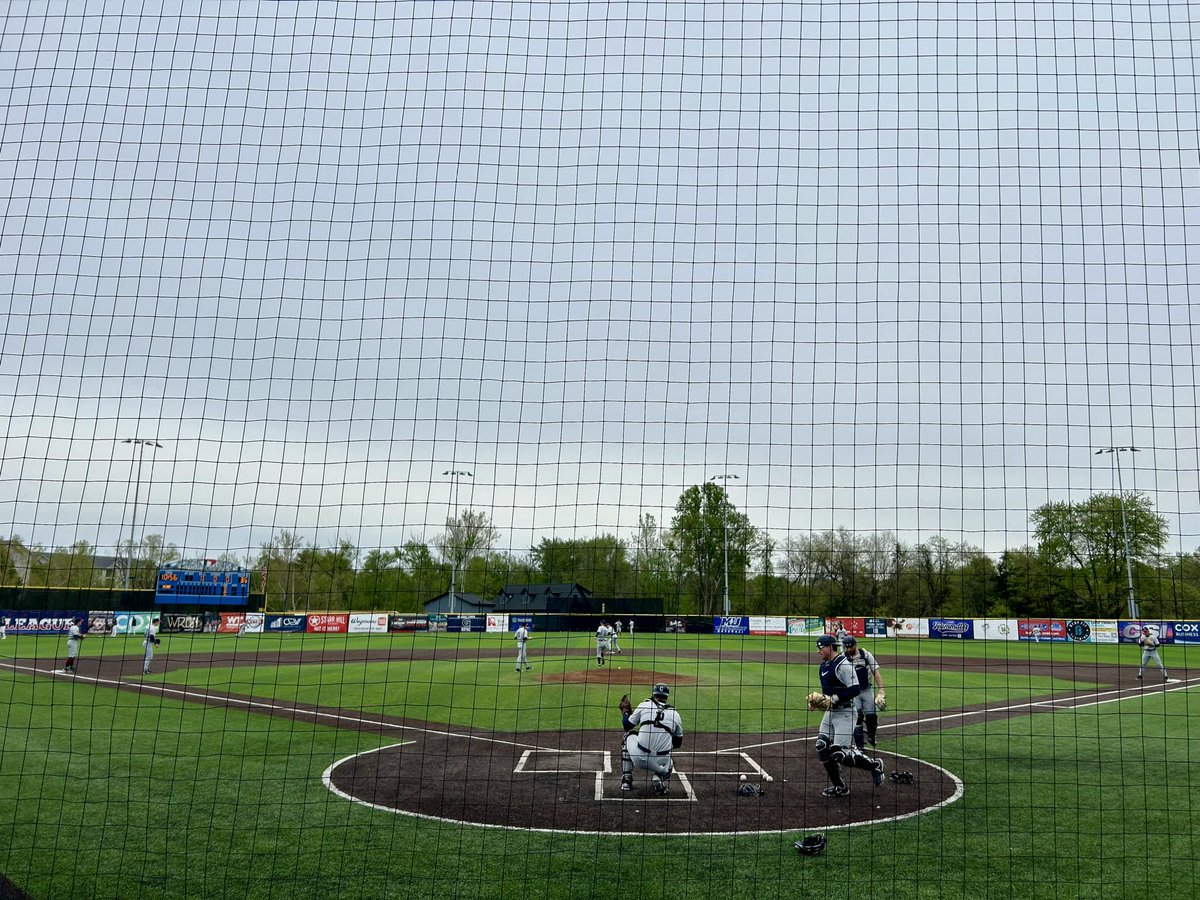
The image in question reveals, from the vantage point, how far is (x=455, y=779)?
32.0ft

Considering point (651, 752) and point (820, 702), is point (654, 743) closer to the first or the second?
point (651, 752)

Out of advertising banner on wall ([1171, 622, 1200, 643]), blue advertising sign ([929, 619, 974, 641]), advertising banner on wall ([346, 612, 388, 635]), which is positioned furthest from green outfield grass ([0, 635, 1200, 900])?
advertising banner on wall ([346, 612, 388, 635])

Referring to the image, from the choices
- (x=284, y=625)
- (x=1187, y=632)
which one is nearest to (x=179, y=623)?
(x=284, y=625)

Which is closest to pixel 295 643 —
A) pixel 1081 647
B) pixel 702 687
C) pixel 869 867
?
pixel 702 687

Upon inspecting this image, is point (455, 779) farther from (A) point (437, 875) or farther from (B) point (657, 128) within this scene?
(B) point (657, 128)

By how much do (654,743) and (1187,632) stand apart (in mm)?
33718

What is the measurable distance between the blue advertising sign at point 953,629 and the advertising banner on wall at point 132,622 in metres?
34.8

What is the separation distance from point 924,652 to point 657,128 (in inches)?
1185

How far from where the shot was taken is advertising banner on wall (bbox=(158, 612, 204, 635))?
122 feet

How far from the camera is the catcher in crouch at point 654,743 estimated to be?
348 inches

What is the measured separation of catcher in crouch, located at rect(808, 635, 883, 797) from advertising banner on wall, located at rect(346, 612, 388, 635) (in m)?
33.4

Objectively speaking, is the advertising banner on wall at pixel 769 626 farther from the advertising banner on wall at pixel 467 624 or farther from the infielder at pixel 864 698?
the infielder at pixel 864 698

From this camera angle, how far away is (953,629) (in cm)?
3819

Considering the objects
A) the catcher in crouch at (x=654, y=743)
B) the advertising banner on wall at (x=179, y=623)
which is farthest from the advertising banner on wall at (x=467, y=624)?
the catcher in crouch at (x=654, y=743)
